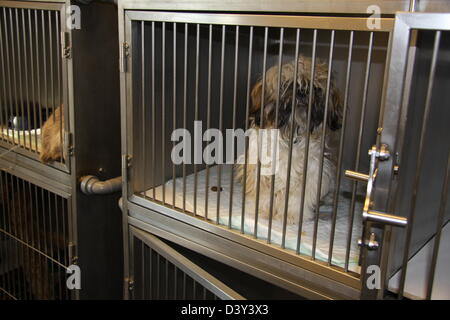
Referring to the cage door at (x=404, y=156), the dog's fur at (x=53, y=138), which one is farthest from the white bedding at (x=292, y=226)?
the dog's fur at (x=53, y=138)

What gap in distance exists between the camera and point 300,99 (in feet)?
→ 3.94

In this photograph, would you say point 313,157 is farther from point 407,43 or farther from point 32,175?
point 32,175

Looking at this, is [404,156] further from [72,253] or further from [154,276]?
[72,253]

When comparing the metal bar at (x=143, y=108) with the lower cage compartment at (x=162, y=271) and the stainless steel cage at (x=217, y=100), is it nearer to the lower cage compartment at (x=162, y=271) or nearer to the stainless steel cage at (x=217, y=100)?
the stainless steel cage at (x=217, y=100)

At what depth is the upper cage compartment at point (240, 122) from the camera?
42.7 inches

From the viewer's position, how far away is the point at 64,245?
1648 mm

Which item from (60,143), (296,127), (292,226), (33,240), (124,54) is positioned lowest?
(33,240)

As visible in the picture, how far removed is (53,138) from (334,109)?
3.23 feet

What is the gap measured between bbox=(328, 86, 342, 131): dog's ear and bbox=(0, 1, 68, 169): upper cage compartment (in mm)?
881

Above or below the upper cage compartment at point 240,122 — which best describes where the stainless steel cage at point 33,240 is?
below

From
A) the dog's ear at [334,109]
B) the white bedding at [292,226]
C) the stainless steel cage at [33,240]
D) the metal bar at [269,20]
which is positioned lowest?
the stainless steel cage at [33,240]

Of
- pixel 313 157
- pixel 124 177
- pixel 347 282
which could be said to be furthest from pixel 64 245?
pixel 347 282

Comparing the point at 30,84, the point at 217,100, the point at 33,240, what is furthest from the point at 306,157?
the point at 33,240

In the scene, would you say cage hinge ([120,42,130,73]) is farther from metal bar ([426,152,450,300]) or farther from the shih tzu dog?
metal bar ([426,152,450,300])
